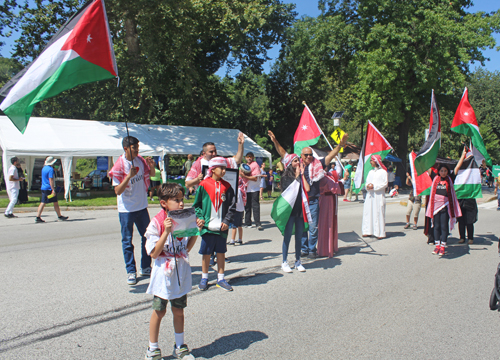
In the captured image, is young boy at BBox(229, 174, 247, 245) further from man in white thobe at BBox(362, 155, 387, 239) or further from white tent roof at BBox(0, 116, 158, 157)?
white tent roof at BBox(0, 116, 158, 157)

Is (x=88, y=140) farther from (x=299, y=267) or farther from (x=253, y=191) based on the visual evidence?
(x=299, y=267)

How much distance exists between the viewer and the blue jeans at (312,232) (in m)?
6.84

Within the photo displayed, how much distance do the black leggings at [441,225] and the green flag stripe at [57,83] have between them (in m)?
6.27

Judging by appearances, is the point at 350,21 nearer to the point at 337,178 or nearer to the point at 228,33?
the point at 228,33

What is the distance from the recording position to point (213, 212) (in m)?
5.17

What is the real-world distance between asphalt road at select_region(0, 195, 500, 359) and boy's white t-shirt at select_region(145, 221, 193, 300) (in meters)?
0.60

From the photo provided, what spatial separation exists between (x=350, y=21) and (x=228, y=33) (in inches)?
344

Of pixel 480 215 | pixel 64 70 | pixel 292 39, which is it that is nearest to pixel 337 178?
pixel 64 70

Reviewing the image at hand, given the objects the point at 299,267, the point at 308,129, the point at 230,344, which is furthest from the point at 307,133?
the point at 230,344

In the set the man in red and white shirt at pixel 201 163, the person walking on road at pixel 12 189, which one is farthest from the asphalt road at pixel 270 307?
the person walking on road at pixel 12 189

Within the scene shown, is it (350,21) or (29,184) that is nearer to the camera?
(29,184)

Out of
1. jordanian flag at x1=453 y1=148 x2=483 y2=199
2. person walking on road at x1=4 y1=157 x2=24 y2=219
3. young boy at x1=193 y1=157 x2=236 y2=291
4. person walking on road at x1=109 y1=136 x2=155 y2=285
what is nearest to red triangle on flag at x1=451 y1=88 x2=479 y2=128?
jordanian flag at x1=453 y1=148 x2=483 y2=199

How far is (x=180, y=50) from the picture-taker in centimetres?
2056

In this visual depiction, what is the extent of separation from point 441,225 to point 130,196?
5638mm
